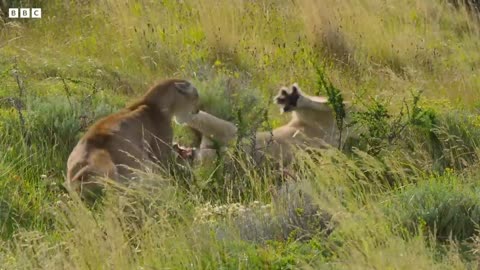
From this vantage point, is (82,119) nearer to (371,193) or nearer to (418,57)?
(371,193)

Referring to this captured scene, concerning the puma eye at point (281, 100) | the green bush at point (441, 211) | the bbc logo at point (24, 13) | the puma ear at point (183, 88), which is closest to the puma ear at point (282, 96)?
the puma eye at point (281, 100)

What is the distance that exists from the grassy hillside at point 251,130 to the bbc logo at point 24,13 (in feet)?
0.65

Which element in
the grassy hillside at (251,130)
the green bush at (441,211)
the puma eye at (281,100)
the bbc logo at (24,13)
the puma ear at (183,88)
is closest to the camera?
the grassy hillside at (251,130)

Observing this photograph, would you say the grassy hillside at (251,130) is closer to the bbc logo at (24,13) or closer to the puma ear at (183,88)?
the bbc logo at (24,13)

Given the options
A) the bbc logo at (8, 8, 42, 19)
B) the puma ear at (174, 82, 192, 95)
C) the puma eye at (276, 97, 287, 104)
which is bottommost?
the puma eye at (276, 97, 287, 104)

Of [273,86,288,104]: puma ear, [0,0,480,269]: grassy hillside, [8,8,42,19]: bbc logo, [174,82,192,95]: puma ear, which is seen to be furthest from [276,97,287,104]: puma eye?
[8,8,42,19]: bbc logo

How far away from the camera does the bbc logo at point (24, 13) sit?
13.1 meters

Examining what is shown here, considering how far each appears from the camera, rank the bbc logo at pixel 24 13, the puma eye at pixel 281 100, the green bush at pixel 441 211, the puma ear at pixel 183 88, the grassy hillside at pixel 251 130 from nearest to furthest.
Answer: the grassy hillside at pixel 251 130 < the green bush at pixel 441 211 < the puma ear at pixel 183 88 < the puma eye at pixel 281 100 < the bbc logo at pixel 24 13

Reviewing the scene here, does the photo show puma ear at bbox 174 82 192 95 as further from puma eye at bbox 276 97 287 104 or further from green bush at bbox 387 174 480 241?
green bush at bbox 387 174 480 241

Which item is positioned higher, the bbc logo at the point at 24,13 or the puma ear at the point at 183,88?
the bbc logo at the point at 24,13

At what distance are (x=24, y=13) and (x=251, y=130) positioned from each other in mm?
5420

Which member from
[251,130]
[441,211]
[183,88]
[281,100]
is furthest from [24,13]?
[441,211]

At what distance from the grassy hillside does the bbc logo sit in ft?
0.65

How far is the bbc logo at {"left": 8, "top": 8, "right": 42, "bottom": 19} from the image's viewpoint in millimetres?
13133
